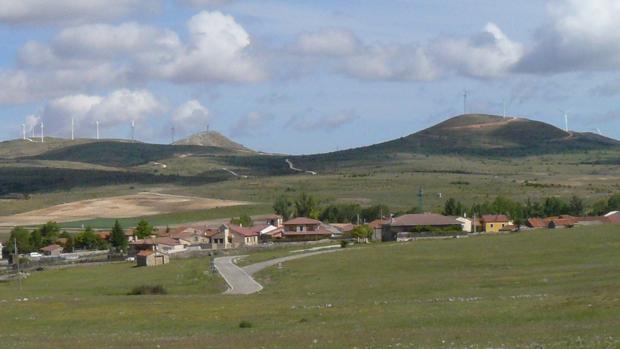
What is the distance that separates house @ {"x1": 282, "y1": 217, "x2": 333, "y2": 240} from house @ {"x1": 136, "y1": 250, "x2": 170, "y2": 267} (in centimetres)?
3378

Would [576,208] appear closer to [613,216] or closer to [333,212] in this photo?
[613,216]

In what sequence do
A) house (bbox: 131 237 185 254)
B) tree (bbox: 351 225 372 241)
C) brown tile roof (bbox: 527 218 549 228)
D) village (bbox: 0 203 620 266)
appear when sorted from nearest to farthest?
house (bbox: 131 237 185 254)
village (bbox: 0 203 620 266)
tree (bbox: 351 225 372 241)
brown tile roof (bbox: 527 218 549 228)

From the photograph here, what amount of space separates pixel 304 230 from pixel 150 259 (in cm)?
3929

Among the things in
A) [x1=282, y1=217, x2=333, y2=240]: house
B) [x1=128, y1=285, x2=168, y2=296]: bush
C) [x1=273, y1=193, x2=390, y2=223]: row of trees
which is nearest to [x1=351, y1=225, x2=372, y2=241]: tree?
[x1=282, y1=217, x2=333, y2=240]: house

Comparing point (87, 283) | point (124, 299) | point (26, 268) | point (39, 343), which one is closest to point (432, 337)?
point (39, 343)

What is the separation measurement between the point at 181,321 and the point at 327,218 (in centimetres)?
12794

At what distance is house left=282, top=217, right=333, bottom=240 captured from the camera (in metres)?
140

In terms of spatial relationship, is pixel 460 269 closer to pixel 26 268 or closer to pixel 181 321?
pixel 181 321

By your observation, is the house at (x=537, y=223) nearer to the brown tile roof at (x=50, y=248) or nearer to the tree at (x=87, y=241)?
the tree at (x=87, y=241)

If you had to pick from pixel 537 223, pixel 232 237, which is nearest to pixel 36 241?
pixel 232 237

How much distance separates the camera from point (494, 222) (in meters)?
→ 144

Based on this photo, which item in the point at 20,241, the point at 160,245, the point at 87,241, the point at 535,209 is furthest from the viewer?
the point at 535,209

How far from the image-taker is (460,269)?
2744 inches

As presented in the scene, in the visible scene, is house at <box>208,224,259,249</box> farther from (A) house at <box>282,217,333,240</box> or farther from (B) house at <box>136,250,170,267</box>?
(B) house at <box>136,250,170,267</box>
